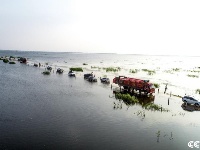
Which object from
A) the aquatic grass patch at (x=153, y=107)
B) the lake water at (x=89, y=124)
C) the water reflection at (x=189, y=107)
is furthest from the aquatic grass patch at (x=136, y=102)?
the water reflection at (x=189, y=107)

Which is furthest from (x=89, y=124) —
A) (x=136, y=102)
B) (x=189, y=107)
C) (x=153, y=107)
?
(x=189, y=107)

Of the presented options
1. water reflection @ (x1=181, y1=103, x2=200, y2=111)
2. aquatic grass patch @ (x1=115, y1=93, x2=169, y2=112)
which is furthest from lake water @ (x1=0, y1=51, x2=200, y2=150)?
aquatic grass patch @ (x1=115, y1=93, x2=169, y2=112)

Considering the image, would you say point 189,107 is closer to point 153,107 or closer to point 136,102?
point 153,107

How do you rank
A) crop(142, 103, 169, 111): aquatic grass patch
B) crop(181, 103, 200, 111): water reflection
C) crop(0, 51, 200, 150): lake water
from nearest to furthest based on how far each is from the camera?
crop(0, 51, 200, 150): lake water < crop(142, 103, 169, 111): aquatic grass patch < crop(181, 103, 200, 111): water reflection

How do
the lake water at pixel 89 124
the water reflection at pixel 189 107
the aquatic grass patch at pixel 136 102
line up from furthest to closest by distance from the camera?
1. the water reflection at pixel 189 107
2. the aquatic grass patch at pixel 136 102
3. the lake water at pixel 89 124

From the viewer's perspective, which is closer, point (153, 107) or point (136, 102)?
point (153, 107)

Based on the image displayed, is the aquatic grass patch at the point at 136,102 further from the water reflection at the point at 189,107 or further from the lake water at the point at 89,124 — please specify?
the water reflection at the point at 189,107

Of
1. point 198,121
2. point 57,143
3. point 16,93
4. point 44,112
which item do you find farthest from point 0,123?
point 198,121

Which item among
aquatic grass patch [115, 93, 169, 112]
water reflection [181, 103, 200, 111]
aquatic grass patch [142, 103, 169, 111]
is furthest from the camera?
water reflection [181, 103, 200, 111]

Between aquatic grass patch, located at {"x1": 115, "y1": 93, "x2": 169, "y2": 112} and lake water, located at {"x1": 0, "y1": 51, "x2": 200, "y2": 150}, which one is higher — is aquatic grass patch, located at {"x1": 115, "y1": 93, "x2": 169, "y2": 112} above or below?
above

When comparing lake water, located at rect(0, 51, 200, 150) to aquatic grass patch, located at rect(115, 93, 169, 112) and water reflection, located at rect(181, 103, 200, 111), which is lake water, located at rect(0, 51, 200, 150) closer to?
water reflection, located at rect(181, 103, 200, 111)

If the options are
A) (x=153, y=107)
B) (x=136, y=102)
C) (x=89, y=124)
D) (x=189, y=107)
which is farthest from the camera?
(x=136, y=102)

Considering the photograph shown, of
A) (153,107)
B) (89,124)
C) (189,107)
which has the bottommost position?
(89,124)
